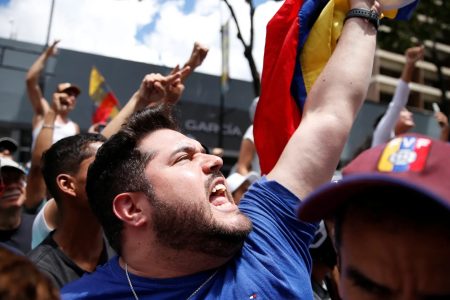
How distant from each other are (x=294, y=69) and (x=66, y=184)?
1303 millimetres

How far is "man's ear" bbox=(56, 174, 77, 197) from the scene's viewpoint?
2609mm

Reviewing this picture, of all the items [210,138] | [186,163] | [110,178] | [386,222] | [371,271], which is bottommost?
[210,138]

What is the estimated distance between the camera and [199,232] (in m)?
1.73

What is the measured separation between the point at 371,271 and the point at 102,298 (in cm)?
101

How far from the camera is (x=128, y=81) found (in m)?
13.1

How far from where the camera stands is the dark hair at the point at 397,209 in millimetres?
971

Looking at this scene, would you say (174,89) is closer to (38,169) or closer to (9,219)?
(38,169)

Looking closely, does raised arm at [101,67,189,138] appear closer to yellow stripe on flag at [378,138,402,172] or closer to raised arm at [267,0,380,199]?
raised arm at [267,0,380,199]

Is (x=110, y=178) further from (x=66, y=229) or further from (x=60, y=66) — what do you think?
(x=60, y=66)

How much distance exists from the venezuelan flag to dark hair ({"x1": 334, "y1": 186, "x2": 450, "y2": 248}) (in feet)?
3.29

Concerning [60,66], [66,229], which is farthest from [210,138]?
[66,229]

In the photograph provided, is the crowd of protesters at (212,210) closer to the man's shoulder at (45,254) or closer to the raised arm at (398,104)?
the man's shoulder at (45,254)

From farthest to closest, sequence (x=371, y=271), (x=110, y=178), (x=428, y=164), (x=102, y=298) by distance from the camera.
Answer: (x=110, y=178) → (x=102, y=298) → (x=371, y=271) → (x=428, y=164)

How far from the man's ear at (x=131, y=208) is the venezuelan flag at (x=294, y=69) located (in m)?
0.56
